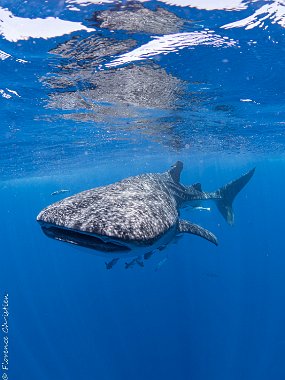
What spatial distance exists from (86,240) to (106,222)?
0.41 metres

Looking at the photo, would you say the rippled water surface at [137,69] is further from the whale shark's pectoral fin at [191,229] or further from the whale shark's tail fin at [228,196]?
the whale shark's pectoral fin at [191,229]

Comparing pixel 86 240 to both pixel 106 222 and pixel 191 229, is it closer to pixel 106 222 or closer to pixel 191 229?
pixel 106 222

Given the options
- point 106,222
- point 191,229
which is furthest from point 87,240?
point 191,229

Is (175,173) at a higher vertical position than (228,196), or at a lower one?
higher

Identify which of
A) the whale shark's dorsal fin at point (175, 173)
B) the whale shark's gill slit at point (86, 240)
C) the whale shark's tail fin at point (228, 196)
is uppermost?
the whale shark's gill slit at point (86, 240)

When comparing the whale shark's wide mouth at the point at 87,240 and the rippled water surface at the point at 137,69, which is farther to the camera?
the rippled water surface at the point at 137,69

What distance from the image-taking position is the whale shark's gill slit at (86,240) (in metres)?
4.42

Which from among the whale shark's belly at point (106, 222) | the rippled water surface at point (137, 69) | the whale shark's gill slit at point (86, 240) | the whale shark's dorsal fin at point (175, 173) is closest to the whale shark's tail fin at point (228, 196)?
the whale shark's dorsal fin at point (175, 173)

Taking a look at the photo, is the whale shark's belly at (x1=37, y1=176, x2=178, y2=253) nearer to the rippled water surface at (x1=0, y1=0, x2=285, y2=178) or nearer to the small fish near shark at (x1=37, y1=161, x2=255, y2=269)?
the small fish near shark at (x1=37, y1=161, x2=255, y2=269)

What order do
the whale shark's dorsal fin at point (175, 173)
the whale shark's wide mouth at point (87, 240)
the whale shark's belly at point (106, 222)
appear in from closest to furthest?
the whale shark's belly at point (106, 222)
the whale shark's wide mouth at point (87, 240)
the whale shark's dorsal fin at point (175, 173)

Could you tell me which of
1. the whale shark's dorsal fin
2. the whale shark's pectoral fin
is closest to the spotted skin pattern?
the whale shark's pectoral fin

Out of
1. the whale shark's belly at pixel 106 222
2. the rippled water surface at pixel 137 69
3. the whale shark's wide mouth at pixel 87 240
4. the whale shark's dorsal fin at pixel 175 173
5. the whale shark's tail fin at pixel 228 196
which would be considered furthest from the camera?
the whale shark's tail fin at pixel 228 196

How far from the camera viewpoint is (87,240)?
14.7ft

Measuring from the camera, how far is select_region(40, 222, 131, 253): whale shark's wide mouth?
4406 mm
